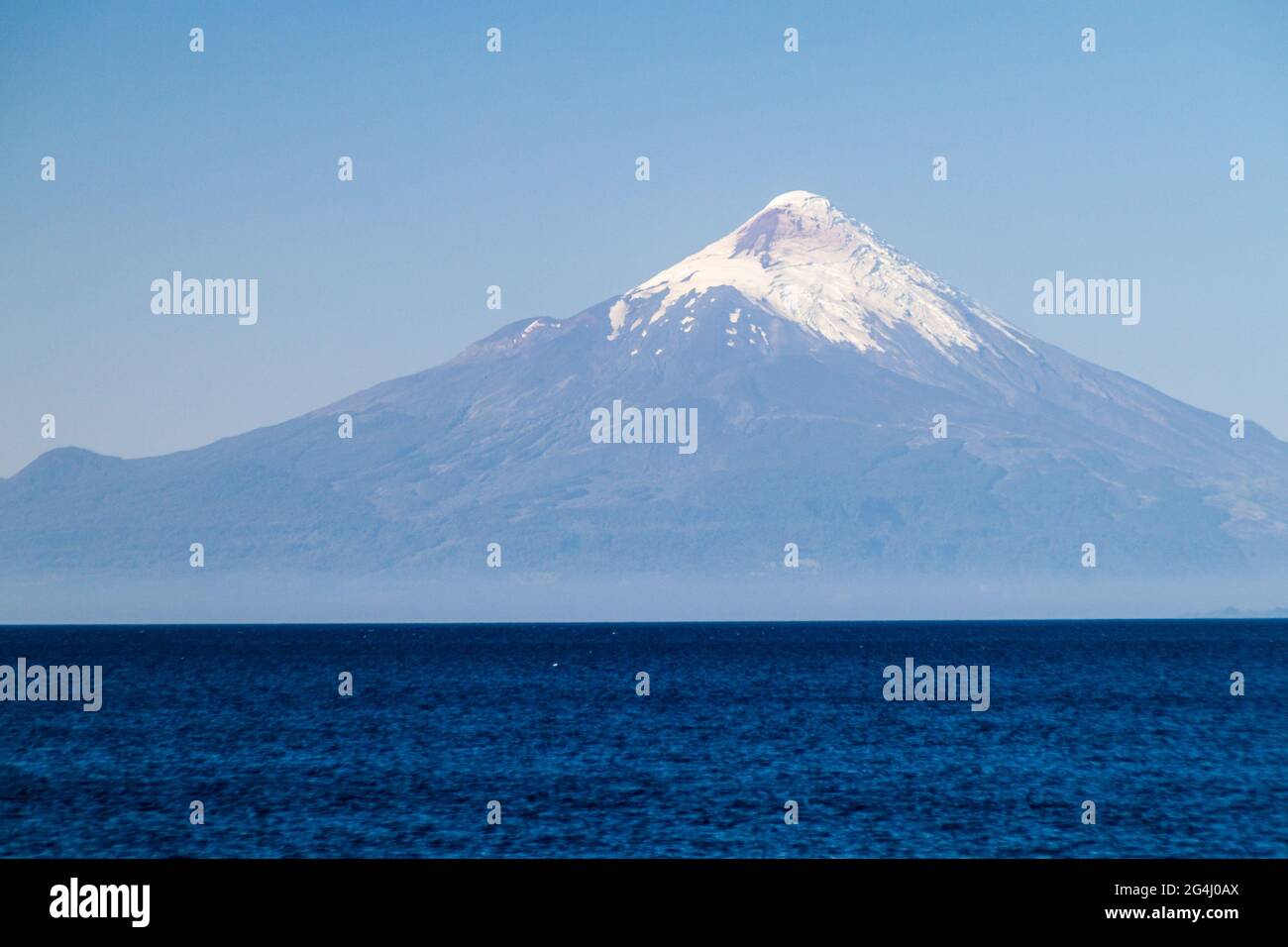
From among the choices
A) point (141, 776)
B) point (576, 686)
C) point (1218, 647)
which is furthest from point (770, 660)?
point (141, 776)

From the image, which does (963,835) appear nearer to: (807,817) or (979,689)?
(807,817)

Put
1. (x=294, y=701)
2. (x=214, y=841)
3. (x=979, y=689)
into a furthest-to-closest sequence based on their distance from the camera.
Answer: (x=979, y=689) < (x=294, y=701) < (x=214, y=841)
